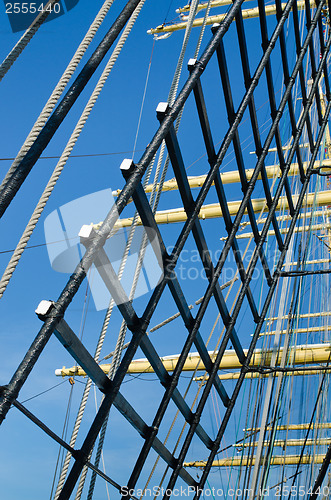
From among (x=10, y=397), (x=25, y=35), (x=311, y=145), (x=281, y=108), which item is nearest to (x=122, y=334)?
(x=10, y=397)

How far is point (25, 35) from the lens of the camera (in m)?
2.12

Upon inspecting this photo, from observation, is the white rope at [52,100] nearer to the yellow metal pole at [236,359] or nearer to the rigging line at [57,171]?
the rigging line at [57,171]

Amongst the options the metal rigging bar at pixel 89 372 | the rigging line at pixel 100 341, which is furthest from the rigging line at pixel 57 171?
the metal rigging bar at pixel 89 372

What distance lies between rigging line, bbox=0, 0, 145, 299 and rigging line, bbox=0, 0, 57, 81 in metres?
0.42

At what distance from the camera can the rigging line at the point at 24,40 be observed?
1.97 metres

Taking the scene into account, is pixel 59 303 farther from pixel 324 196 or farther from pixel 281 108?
pixel 324 196

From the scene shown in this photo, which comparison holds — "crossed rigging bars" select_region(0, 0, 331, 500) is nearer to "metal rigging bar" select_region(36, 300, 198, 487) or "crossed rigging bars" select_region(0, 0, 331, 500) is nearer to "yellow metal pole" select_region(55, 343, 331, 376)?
"metal rigging bar" select_region(36, 300, 198, 487)

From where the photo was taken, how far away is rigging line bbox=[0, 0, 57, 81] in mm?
1972

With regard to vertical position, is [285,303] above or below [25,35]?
above

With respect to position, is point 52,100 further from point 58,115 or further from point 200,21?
point 200,21

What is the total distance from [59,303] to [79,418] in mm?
753

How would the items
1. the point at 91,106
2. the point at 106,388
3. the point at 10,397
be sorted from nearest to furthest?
the point at 10,397 → the point at 91,106 → the point at 106,388

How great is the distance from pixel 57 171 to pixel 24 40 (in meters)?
0.52

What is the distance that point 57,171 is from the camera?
227 cm
